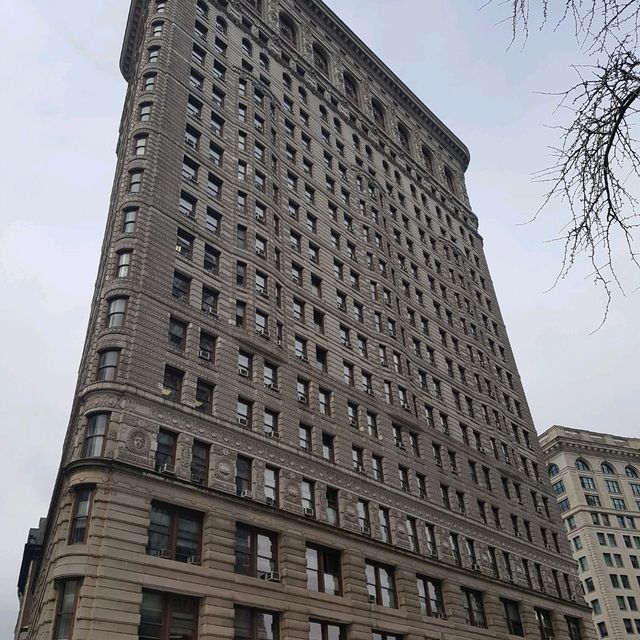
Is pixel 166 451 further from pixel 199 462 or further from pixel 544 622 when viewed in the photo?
pixel 544 622

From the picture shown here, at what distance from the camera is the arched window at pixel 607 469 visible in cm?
11212

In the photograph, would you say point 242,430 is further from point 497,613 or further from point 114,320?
point 497,613

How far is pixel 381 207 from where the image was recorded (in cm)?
6744

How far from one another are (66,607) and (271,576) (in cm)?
1050

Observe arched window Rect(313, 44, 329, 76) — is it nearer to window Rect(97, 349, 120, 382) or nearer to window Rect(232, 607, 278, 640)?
window Rect(97, 349, 120, 382)

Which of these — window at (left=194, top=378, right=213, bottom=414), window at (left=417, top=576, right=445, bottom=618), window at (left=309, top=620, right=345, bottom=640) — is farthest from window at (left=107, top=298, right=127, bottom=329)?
window at (left=417, top=576, right=445, bottom=618)

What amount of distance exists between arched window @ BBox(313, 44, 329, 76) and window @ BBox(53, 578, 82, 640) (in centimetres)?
6285

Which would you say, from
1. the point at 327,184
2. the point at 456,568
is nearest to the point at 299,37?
the point at 327,184

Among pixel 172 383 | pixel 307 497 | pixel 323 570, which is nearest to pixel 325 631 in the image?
pixel 323 570

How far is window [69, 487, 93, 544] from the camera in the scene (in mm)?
28625

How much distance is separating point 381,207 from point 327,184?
8.41 metres

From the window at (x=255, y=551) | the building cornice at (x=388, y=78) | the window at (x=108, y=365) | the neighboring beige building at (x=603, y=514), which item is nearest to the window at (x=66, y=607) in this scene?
the window at (x=255, y=551)

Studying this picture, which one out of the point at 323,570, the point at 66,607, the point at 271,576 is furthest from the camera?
the point at 323,570

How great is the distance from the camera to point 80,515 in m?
29.2
